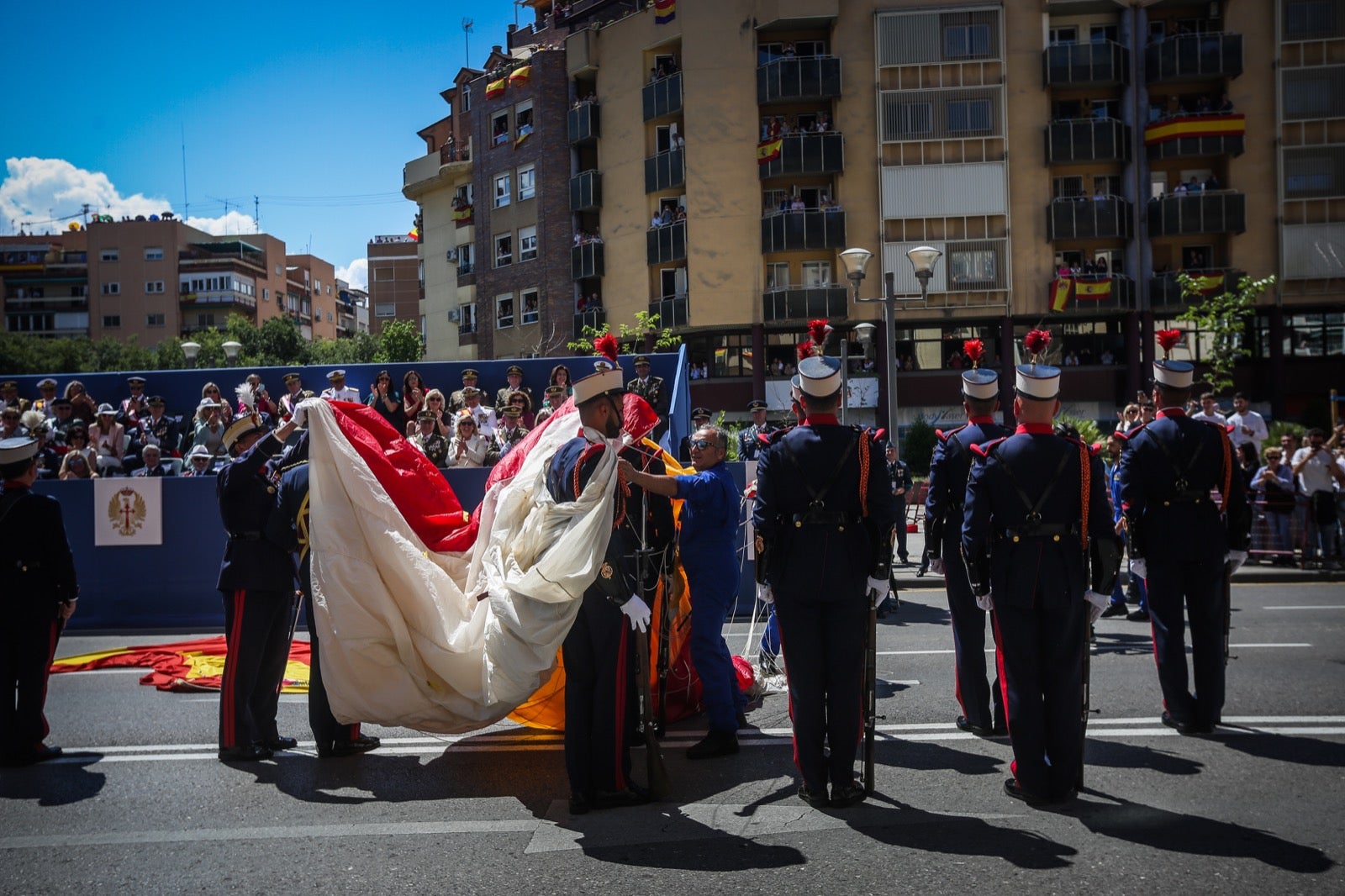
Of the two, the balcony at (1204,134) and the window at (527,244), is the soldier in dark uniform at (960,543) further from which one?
the window at (527,244)

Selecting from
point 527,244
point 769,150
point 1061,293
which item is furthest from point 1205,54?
point 527,244

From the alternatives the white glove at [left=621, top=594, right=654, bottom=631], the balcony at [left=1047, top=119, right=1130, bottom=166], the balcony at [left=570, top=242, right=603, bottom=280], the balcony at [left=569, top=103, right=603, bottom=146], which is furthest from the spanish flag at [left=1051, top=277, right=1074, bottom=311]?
the white glove at [left=621, top=594, right=654, bottom=631]

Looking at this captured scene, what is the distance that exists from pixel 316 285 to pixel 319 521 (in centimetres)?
11314

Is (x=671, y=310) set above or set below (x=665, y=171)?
below

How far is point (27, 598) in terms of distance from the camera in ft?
24.2

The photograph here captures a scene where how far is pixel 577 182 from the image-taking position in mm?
45406

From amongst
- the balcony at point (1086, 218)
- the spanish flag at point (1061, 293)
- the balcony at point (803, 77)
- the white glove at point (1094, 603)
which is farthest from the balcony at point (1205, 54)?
the white glove at point (1094, 603)

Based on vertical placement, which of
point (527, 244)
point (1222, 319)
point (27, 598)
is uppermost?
point (527, 244)

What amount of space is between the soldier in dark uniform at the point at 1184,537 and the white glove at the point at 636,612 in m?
3.33

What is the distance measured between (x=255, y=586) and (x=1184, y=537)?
236 inches

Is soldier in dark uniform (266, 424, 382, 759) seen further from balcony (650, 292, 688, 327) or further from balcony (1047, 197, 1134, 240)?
balcony (1047, 197, 1134, 240)

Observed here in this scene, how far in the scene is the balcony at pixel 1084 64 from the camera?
3853 cm

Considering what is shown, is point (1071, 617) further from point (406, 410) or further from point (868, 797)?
point (406, 410)

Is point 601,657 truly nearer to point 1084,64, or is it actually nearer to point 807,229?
point 807,229
